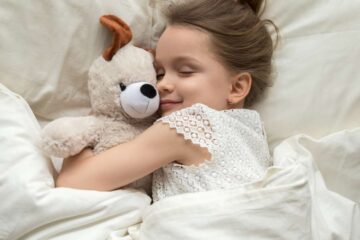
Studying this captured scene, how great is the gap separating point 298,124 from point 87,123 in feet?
1.66

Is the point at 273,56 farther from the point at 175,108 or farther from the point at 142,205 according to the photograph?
the point at 142,205

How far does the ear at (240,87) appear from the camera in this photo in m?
1.07

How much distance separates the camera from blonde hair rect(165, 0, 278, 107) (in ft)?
3.46

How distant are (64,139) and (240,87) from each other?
436 mm

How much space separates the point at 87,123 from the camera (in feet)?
3.15

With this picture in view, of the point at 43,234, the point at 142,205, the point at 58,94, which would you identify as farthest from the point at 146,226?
the point at 58,94

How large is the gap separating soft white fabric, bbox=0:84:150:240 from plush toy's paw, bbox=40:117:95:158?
0.15 feet

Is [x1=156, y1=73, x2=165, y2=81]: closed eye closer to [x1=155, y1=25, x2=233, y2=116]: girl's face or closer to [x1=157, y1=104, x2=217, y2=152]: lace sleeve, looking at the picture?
[x1=155, y1=25, x2=233, y2=116]: girl's face

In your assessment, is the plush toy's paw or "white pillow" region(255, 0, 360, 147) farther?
"white pillow" region(255, 0, 360, 147)

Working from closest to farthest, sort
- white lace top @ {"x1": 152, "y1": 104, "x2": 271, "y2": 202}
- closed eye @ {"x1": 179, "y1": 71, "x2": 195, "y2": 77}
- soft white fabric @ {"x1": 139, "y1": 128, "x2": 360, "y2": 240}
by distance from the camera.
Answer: soft white fabric @ {"x1": 139, "y1": 128, "x2": 360, "y2": 240} → white lace top @ {"x1": 152, "y1": 104, "x2": 271, "y2": 202} → closed eye @ {"x1": 179, "y1": 71, "x2": 195, "y2": 77}

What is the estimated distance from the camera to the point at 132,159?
35.8 inches

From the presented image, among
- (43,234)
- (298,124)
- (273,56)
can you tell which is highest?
(273,56)

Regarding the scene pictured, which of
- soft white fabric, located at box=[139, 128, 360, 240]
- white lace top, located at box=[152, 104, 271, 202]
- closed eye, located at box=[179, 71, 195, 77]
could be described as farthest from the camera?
closed eye, located at box=[179, 71, 195, 77]

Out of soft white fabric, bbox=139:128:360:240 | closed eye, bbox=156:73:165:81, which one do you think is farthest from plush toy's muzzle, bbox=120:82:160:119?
soft white fabric, bbox=139:128:360:240
